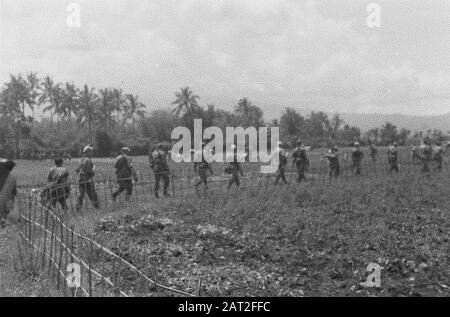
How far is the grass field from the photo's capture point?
262 inches

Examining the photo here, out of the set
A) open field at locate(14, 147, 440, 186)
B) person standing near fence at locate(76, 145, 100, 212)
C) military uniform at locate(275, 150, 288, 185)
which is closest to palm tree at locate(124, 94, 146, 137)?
open field at locate(14, 147, 440, 186)

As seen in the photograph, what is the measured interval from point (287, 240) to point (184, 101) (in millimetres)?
63901

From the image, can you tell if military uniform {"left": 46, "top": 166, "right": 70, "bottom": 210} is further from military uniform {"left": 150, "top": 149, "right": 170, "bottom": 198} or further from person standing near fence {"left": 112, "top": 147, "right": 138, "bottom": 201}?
military uniform {"left": 150, "top": 149, "right": 170, "bottom": 198}

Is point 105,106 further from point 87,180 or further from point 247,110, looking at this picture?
point 87,180

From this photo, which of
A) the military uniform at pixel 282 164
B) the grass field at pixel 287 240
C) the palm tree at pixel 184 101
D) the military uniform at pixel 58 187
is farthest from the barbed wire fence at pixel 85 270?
the palm tree at pixel 184 101

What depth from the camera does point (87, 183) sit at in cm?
1273

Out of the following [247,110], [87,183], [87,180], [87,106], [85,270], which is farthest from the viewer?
[247,110]

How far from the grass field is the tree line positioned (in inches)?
1526

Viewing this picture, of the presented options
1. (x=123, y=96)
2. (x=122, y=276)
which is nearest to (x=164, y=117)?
(x=123, y=96)

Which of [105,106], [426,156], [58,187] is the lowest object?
[58,187]

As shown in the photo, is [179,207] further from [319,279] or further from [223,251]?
[319,279]

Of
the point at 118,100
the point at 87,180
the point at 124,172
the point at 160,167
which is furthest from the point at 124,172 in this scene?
the point at 118,100

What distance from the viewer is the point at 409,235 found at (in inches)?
354

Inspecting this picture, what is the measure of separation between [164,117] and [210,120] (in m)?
11.9
